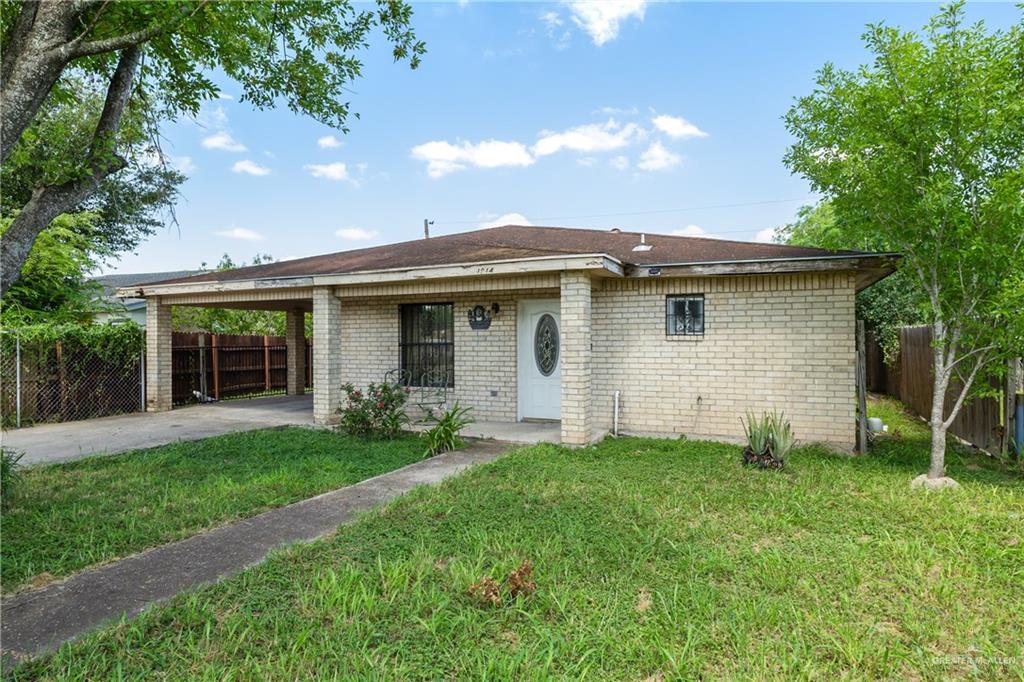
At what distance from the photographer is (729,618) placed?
288cm

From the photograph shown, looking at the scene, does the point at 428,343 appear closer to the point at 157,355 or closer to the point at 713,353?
the point at 713,353

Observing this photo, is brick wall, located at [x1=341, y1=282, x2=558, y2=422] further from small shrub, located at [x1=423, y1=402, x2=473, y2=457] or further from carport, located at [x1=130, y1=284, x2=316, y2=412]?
small shrub, located at [x1=423, y1=402, x2=473, y2=457]

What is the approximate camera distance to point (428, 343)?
10500mm

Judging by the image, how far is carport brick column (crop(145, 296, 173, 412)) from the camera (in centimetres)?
1120

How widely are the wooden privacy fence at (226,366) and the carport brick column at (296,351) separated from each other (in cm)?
57

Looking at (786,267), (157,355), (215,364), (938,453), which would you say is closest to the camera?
(938,453)

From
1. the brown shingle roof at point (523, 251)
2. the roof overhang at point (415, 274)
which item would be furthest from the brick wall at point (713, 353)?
the brown shingle roof at point (523, 251)

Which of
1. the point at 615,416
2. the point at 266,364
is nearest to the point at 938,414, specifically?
the point at 615,416

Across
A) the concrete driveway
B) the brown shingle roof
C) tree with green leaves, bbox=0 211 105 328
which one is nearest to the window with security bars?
the brown shingle roof

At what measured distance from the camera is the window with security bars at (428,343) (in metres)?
10.3

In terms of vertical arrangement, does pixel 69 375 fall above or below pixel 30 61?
below

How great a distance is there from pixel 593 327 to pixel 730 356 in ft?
6.89

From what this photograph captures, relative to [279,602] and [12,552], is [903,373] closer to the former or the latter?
[279,602]

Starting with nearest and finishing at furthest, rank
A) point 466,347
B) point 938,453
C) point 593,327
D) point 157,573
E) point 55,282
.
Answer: point 157,573 → point 938,453 → point 593,327 → point 466,347 → point 55,282
